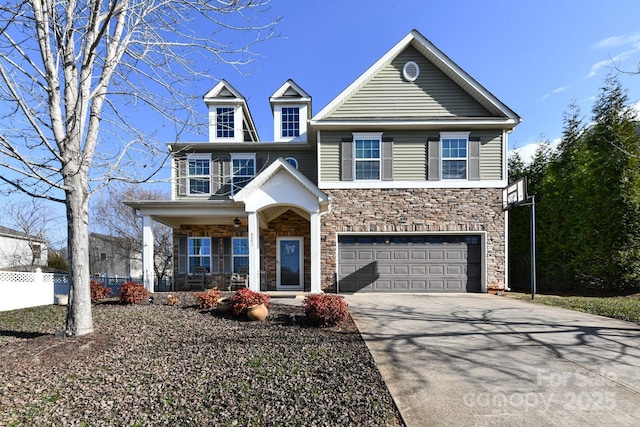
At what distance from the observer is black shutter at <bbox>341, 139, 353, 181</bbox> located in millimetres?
11102

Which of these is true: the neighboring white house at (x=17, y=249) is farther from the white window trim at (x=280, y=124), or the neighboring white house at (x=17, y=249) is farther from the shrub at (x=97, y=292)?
the white window trim at (x=280, y=124)

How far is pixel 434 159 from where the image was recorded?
11.1 meters

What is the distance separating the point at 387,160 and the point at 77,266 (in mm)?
9176

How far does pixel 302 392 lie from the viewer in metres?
3.32

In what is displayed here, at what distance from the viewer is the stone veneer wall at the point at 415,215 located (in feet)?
35.9

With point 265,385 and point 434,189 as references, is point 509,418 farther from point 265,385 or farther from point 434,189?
point 434,189

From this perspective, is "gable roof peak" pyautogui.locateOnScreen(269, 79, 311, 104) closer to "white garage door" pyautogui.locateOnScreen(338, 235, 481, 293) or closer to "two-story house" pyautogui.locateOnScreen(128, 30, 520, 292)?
"two-story house" pyautogui.locateOnScreen(128, 30, 520, 292)

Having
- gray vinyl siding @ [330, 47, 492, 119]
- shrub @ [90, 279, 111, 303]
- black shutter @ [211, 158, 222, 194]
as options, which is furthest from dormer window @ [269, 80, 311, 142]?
shrub @ [90, 279, 111, 303]

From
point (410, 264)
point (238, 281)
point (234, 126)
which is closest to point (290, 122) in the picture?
point (234, 126)

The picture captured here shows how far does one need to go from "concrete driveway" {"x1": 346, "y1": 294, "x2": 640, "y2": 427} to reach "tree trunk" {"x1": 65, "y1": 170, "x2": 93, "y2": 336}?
469cm

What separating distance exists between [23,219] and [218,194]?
48.5 feet

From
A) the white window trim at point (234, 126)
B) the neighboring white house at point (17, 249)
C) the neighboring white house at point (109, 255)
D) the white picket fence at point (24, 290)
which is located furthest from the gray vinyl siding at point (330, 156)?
the neighboring white house at point (17, 249)

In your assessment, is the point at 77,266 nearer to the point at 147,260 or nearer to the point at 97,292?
the point at 97,292

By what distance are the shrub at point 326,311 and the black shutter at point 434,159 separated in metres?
6.91
